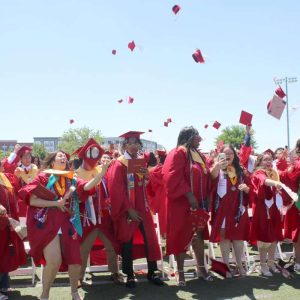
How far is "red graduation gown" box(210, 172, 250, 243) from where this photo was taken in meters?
6.31

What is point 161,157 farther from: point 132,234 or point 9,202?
point 9,202

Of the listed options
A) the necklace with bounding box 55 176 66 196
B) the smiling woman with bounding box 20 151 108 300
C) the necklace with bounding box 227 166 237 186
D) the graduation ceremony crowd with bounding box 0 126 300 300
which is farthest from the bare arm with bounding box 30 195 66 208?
the necklace with bounding box 227 166 237 186

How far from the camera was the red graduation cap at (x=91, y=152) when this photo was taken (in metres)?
6.25

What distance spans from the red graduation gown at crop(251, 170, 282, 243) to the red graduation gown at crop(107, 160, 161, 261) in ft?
5.18

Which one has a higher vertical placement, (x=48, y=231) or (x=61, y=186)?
(x=61, y=186)

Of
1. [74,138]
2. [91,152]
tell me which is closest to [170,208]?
[91,152]

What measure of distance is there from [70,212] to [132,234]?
1.13m

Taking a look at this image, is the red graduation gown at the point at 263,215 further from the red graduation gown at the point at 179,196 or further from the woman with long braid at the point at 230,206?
the red graduation gown at the point at 179,196

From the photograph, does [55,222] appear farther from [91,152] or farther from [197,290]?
[197,290]

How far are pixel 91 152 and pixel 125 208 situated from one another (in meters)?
0.94

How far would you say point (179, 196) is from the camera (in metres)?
5.99

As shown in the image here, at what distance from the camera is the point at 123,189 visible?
6027mm

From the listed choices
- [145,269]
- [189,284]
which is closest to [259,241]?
[189,284]

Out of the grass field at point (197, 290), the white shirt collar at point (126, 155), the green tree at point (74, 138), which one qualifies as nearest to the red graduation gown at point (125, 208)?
the white shirt collar at point (126, 155)
